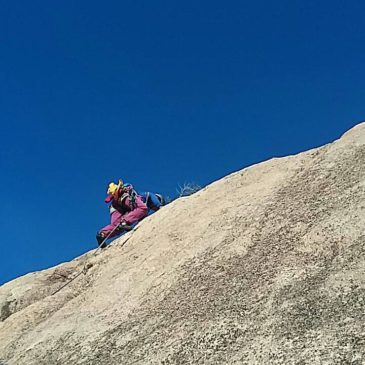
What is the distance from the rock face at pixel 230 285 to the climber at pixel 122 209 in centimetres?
143

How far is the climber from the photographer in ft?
48.6

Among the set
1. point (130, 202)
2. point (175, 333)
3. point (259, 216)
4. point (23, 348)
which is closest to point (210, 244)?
point (259, 216)

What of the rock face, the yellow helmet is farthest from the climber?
the rock face

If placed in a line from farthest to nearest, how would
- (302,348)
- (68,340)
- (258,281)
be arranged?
(68,340), (258,281), (302,348)

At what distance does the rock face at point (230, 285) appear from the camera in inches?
262

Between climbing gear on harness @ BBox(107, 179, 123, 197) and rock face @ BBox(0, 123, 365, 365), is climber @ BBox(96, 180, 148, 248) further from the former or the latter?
rock face @ BBox(0, 123, 365, 365)

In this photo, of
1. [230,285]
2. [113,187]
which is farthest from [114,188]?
[230,285]

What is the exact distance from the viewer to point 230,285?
8250 mm

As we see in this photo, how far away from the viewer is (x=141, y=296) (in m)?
9.43

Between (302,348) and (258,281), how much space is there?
1919mm

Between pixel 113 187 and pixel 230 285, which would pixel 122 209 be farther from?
pixel 230 285

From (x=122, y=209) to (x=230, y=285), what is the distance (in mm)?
7841

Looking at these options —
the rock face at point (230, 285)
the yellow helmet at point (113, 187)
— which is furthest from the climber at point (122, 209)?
the rock face at point (230, 285)

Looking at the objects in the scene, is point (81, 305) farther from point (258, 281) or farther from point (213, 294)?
point (258, 281)
